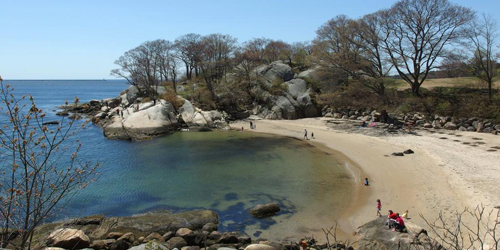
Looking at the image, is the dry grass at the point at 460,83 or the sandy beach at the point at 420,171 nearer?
the sandy beach at the point at 420,171

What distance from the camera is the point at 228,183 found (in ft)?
75.4

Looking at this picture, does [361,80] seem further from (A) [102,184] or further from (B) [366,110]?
(A) [102,184]

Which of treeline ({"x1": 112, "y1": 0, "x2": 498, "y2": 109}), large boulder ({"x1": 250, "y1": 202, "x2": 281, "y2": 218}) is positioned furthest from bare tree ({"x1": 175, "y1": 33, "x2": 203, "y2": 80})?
large boulder ({"x1": 250, "y1": 202, "x2": 281, "y2": 218})

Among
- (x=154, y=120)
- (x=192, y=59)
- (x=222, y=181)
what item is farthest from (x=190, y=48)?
(x=222, y=181)

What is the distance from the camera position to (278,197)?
66.0 feet

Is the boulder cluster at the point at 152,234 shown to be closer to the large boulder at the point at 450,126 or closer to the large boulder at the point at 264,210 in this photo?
the large boulder at the point at 264,210

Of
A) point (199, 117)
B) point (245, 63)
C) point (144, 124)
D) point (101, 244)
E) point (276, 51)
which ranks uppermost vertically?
point (276, 51)

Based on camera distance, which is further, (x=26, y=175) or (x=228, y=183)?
(x=228, y=183)

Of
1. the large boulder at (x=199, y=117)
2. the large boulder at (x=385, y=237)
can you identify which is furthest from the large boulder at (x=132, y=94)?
the large boulder at (x=385, y=237)

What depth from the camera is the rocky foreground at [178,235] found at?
12930mm

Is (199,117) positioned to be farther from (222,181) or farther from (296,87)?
(222,181)

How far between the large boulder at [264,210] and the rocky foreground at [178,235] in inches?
87.5

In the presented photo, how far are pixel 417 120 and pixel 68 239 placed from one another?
3813 cm

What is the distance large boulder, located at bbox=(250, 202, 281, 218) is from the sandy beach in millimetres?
3704
